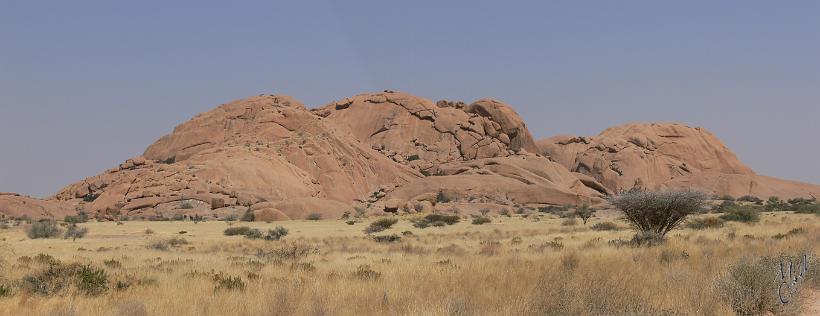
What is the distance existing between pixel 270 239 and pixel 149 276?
21.9 m

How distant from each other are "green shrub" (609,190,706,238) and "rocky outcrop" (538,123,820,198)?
82.2m

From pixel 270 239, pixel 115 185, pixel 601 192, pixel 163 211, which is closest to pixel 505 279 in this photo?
pixel 270 239

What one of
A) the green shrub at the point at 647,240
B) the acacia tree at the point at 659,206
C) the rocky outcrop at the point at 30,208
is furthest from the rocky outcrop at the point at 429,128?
the green shrub at the point at 647,240

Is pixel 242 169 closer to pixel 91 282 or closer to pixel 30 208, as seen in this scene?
pixel 30 208

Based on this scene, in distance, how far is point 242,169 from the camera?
7994cm

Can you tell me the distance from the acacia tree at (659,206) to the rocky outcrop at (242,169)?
40754 millimetres

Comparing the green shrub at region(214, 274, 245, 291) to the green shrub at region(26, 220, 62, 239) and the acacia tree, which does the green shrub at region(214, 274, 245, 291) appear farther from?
the green shrub at region(26, 220, 62, 239)

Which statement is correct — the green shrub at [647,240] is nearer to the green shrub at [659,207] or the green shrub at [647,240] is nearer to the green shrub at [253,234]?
the green shrub at [659,207]

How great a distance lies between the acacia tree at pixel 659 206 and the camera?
1091 inches

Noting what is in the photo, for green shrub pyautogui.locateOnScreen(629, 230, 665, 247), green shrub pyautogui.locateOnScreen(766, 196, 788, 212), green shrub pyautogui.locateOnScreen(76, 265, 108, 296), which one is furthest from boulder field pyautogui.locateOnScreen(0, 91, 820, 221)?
green shrub pyautogui.locateOnScreen(76, 265, 108, 296)

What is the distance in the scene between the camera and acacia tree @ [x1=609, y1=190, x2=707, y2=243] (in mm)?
27719

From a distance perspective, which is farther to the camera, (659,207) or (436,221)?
(436,221)

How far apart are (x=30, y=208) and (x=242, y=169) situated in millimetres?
23951

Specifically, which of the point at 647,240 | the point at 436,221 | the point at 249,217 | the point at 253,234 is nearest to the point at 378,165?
the point at 249,217
